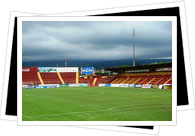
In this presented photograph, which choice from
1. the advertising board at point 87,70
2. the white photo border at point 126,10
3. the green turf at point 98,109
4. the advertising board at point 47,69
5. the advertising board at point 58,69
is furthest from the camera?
the advertising board at point 87,70

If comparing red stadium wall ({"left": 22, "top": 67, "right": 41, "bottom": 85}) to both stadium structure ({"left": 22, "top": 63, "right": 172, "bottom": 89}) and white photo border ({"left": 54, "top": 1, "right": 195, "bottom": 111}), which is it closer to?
stadium structure ({"left": 22, "top": 63, "right": 172, "bottom": 89})

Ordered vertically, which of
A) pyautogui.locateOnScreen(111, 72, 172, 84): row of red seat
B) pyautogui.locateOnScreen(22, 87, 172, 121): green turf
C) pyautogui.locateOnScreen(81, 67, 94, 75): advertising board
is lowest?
pyautogui.locateOnScreen(22, 87, 172, 121): green turf

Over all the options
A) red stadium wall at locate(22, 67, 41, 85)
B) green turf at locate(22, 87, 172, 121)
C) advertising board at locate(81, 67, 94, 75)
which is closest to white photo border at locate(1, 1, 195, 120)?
green turf at locate(22, 87, 172, 121)

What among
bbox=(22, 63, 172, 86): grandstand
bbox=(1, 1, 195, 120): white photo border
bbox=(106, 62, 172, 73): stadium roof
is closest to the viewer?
bbox=(1, 1, 195, 120): white photo border

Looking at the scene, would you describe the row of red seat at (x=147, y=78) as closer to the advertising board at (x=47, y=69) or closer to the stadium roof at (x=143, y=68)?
the stadium roof at (x=143, y=68)

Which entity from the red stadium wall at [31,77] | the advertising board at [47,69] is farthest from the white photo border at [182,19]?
the advertising board at [47,69]

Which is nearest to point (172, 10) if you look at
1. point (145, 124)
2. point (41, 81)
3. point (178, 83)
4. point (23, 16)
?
point (178, 83)

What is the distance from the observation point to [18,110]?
752cm

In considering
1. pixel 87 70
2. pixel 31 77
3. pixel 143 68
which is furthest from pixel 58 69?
pixel 143 68

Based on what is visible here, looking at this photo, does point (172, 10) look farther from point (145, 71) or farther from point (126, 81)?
point (126, 81)

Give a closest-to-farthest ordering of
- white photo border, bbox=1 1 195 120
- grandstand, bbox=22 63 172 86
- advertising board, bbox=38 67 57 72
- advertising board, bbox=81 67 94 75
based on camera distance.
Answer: white photo border, bbox=1 1 195 120, grandstand, bbox=22 63 172 86, advertising board, bbox=38 67 57 72, advertising board, bbox=81 67 94 75

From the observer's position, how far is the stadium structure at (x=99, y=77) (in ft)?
119

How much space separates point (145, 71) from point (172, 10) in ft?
101

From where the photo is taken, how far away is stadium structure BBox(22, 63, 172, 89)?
1431 inches
